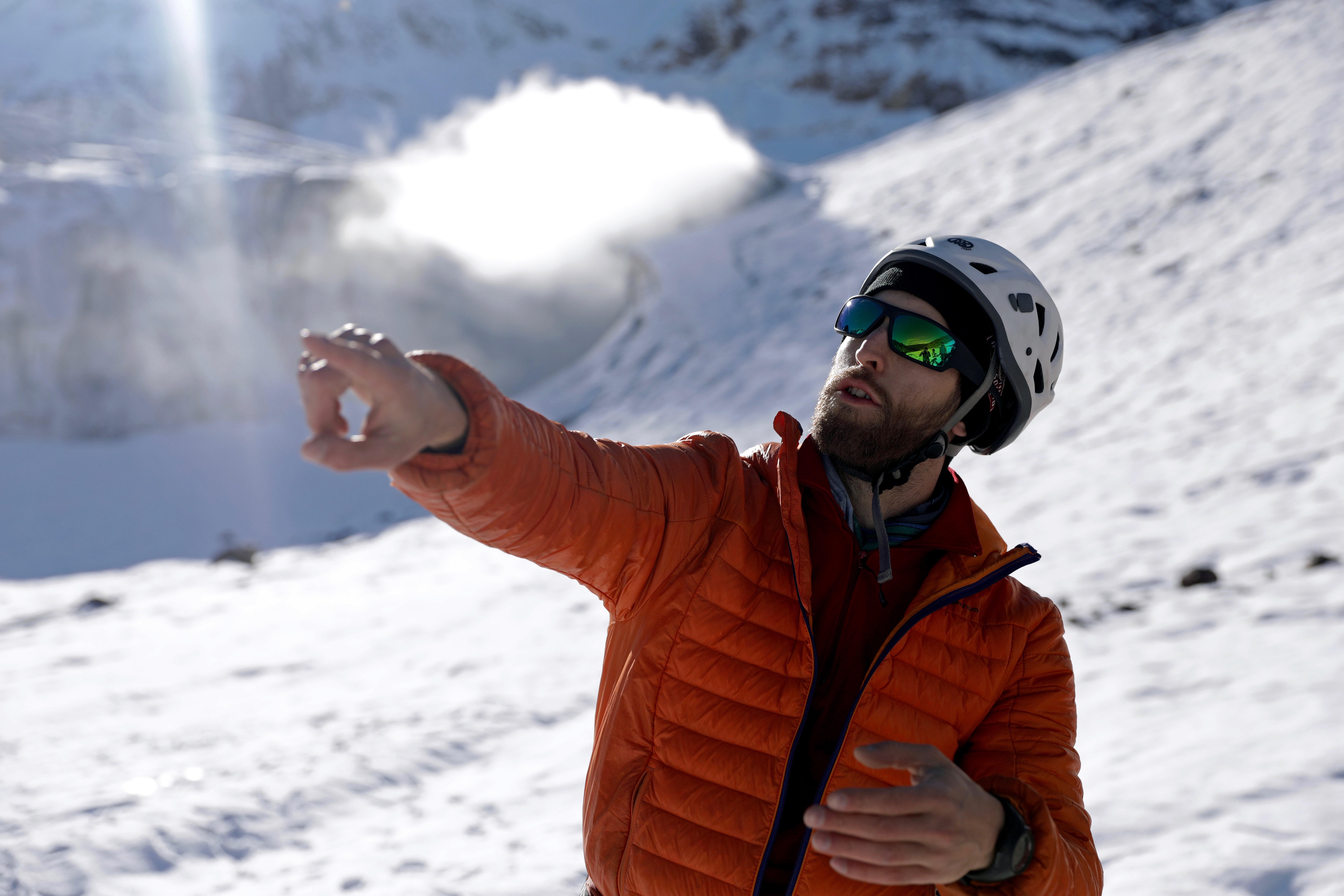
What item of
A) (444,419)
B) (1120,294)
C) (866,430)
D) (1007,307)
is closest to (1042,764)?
(866,430)

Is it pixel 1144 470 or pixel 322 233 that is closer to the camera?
pixel 1144 470

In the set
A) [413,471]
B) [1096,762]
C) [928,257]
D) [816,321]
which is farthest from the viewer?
[816,321]

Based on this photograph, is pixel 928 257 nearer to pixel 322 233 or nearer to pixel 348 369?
pixel 348 369

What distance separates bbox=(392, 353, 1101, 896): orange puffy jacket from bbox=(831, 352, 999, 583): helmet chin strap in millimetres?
112

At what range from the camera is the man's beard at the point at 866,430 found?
197cm

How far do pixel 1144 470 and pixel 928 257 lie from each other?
5690 millimetres

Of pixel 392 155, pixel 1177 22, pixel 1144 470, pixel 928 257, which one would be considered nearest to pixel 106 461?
pixel 1144 470

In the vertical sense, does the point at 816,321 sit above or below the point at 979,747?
above

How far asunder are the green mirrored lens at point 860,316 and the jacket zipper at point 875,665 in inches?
24.2

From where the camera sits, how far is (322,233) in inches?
779

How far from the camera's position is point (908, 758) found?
1.31m

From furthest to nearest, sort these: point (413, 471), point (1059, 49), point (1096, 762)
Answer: point (1059, 49) → point (1096, 762) → point (413, 471)

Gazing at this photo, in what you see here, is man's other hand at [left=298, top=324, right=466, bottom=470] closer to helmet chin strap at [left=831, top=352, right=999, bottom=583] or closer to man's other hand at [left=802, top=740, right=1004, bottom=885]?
man's other hand at [left=802, top=740, right=1004, bottom=885]

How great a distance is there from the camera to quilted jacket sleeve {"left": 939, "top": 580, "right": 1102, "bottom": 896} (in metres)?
1.46
